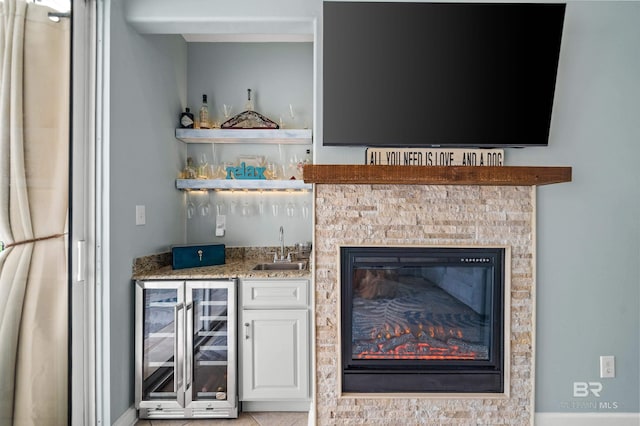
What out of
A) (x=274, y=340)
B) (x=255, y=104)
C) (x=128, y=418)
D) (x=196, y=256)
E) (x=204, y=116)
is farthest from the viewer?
(x=255, y=104)

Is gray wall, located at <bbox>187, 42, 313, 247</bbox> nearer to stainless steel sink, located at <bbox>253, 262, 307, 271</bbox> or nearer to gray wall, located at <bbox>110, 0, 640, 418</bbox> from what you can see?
stainless steel sink, located at <bbox>253, 262, 307, 271</bbox>

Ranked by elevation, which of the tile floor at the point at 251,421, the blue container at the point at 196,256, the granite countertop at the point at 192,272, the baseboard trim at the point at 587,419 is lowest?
the tile floor at the point at 251,421

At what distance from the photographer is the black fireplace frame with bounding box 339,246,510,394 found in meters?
2.04

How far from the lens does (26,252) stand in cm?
153

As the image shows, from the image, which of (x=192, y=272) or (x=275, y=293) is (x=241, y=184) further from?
(x=275, y=293)

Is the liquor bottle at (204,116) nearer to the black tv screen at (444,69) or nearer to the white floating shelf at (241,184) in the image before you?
the white floating shelf at (241,184)

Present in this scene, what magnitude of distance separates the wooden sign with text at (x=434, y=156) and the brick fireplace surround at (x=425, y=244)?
13 centimetres

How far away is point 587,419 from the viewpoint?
2086mm

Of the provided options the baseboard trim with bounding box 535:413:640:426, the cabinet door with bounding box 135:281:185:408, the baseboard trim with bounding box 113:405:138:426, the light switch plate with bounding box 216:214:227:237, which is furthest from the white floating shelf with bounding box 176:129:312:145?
the baseboard trim with bounding box 535:413:640:426

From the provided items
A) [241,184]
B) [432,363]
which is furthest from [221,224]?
[432,363]

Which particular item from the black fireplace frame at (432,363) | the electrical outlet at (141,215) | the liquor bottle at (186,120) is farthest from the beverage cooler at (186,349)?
the liquor bottle at (186,120)

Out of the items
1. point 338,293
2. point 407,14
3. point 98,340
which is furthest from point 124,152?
point 407,14

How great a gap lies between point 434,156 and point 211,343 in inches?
66.5

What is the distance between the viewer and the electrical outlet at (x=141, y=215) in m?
2.27
